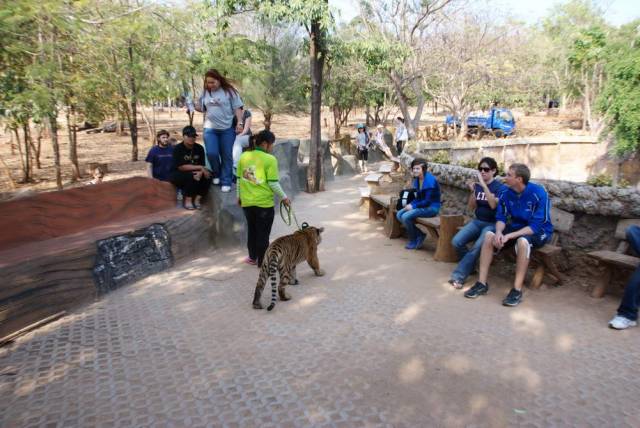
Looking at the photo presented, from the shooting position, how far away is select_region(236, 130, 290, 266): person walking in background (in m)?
5.06

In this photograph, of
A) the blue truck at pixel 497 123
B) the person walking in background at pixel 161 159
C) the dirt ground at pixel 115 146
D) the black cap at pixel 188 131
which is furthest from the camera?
the blue truck at pixel 497 123

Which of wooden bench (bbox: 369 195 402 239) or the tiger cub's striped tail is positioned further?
wooden bench (bbox: 369 195 402 239)

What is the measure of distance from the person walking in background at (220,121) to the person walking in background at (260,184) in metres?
1.32

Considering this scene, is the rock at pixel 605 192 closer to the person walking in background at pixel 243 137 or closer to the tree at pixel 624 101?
the person walking in background at pixel 243 137

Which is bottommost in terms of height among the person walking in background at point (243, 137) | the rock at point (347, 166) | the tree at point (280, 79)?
the rock at point (347, 166)

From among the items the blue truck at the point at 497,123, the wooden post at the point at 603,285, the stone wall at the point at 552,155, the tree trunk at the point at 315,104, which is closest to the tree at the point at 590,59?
the blue truck at the point at 497,123

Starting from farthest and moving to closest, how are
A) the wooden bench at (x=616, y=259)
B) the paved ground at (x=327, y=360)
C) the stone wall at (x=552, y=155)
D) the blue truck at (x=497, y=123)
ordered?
the blue truck at (x=497, y=123) < the stone wall at (x=552, y=155) < the wooden bench at (x=616, y=259) < the paved ground at (x=327, y=360)

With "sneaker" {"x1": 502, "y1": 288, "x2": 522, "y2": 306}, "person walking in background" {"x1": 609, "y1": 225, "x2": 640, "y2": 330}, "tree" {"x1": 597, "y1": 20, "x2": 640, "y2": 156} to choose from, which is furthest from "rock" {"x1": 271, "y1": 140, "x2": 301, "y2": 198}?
"tree" {"x1": 597, "y1": 20, "x2": 640, "y2": 156}

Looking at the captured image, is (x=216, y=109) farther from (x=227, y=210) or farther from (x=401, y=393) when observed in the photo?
(x=401, y=393)

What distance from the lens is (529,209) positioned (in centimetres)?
458

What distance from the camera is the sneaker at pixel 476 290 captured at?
4.68m

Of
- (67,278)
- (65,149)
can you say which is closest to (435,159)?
(67,278)

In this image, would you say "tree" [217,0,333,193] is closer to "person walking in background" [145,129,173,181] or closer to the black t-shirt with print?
"person walking in background" [145,129,173,181]

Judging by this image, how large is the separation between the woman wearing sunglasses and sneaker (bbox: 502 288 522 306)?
1.82ft
